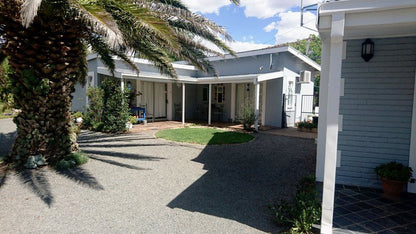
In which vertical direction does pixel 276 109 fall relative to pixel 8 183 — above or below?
above

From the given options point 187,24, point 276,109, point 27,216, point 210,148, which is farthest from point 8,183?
point 276,109

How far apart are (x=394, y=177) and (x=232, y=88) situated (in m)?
11.2

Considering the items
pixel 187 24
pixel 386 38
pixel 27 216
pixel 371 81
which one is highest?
pixel 187 24

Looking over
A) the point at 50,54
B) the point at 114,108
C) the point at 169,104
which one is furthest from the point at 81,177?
the point at 169,104

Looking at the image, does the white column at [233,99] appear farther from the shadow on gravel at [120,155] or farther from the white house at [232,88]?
the shadow on gravel at [120,155]

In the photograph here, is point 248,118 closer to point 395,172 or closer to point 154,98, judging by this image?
point 154,98

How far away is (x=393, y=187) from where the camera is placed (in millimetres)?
4418

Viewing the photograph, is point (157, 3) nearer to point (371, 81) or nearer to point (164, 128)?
point (371, 81)

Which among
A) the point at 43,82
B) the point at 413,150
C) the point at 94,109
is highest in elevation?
the point at 43,82

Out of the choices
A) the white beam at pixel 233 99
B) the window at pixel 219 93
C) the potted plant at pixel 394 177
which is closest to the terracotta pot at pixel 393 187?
the potted plant at pixel 394 177

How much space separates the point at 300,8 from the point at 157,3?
4.16 m

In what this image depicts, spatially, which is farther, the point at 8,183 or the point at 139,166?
the point at 139,166

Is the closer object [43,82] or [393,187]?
[393,187]

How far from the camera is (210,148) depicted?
846cm
